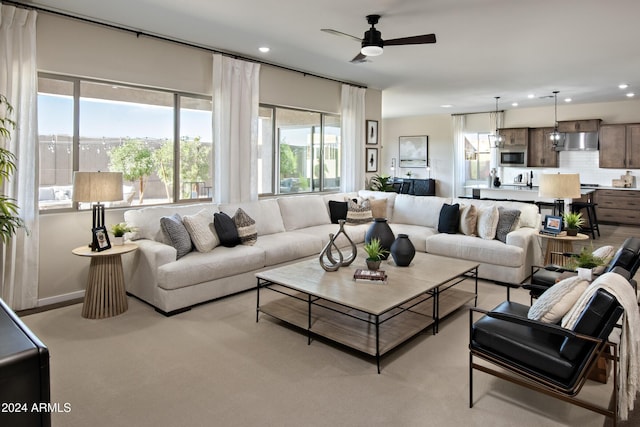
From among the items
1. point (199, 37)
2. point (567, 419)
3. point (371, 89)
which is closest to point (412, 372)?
point (567, 419)

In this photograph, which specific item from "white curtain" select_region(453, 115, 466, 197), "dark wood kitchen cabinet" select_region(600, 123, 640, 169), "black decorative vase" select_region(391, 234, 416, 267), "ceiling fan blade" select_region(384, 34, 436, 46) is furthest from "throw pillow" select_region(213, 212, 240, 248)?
"dark wood kitchen cabinet" select_region(600, 123, 640, 169)

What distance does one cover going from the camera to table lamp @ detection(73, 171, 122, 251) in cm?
363


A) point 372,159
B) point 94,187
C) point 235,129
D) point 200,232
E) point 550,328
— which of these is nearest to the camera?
point 550,328

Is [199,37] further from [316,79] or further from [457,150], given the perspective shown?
[457,150]

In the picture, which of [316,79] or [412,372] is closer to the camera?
[412,372]

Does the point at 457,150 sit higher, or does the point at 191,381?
the point at 457,150

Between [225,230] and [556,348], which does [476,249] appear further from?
[225,230]

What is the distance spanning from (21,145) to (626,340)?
480 cm

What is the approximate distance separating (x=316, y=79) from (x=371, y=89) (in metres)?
1.51

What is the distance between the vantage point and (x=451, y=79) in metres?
7.01

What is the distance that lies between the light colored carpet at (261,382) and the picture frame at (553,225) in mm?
1972

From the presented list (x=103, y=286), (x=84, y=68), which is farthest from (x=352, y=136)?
(x=103, y=286)

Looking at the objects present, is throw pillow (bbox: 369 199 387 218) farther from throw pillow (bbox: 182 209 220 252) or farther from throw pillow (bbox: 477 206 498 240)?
throw pillow (bbox: 182 209 220 252)

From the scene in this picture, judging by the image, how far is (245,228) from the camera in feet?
15.5
